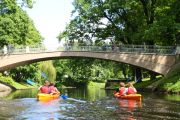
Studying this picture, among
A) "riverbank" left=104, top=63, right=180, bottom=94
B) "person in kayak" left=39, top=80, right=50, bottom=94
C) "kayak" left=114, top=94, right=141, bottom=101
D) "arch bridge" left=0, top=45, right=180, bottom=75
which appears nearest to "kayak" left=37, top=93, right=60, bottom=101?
"person in kayak" left=39, top=80, right=50, bottom=94

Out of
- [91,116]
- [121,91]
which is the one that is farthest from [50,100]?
[91,116]

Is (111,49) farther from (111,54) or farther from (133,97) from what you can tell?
(133,97)

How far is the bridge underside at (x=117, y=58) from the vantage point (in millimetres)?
52969

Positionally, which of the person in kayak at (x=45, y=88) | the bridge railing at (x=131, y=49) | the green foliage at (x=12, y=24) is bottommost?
the person in kayak at (x=45, y=88)

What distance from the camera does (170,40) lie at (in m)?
53.8

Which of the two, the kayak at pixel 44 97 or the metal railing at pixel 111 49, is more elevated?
the metal railing at pixel 111 49

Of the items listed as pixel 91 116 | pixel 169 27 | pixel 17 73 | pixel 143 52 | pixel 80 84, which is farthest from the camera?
pixel 80 84

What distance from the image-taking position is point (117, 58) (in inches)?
2159

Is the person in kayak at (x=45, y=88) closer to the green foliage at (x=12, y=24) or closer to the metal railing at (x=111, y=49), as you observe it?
the green foliage at (x=12, y=24)

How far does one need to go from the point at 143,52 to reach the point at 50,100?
2213 cm

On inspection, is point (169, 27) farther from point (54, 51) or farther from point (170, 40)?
point (54, 51)

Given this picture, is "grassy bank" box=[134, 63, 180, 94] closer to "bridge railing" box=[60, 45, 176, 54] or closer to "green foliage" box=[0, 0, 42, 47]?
"bridge railing" box=[60, 45, 176, 54]

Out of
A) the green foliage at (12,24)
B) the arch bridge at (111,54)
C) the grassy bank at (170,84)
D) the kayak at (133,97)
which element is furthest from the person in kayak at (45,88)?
the arch bridge at (111,54)

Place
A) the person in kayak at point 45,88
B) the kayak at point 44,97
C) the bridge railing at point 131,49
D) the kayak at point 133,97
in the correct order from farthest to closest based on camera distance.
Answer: the bridge railing at point 131,49, the person in kayak at point 45,88, the kayak at point 44,97, the kayak at point 133,97
